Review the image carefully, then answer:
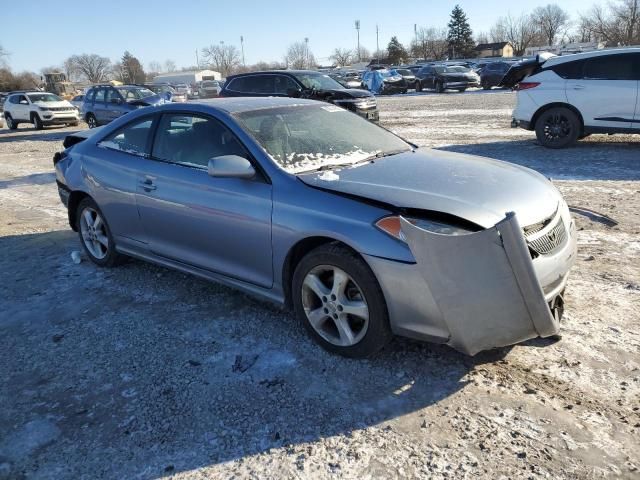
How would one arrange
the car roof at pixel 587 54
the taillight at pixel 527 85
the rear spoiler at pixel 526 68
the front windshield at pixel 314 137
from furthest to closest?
1. the rear spoiler at pixel 526 68
2. the taillight at pixel 527 85
3. the car roof at pixel 587 54
4. the front windshield at pixel 314 137

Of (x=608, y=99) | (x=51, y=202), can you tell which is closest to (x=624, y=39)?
(x=608, y=99)

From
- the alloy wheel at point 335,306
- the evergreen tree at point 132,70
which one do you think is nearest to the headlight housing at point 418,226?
the alloy wheel at point 335,306

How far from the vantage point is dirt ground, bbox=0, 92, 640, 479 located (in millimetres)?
2521

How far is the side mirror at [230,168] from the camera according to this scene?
3566 mm

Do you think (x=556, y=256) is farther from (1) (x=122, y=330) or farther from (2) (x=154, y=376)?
(1) (x=122, y=330)

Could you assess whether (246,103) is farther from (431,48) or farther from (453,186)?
(431,48)

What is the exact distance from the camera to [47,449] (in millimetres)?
2715

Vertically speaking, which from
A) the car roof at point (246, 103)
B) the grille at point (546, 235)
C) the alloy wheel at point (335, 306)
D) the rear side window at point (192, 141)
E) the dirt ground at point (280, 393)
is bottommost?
the dirt ground at point (280, 393)

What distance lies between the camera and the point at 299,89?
13.5m

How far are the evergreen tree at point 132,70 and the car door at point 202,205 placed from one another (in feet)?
368

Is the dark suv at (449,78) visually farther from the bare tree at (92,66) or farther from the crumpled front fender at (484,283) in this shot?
the bare tree at (92,66)

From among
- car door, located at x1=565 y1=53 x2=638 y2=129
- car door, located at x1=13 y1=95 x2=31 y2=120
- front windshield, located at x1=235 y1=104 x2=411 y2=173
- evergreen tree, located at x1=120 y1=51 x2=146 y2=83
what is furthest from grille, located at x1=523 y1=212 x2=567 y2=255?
evergreen tree, located at x1=120 y1=51 x2=146 y2=83

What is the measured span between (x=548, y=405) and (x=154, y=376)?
224cm

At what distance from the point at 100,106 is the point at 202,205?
1673cm
